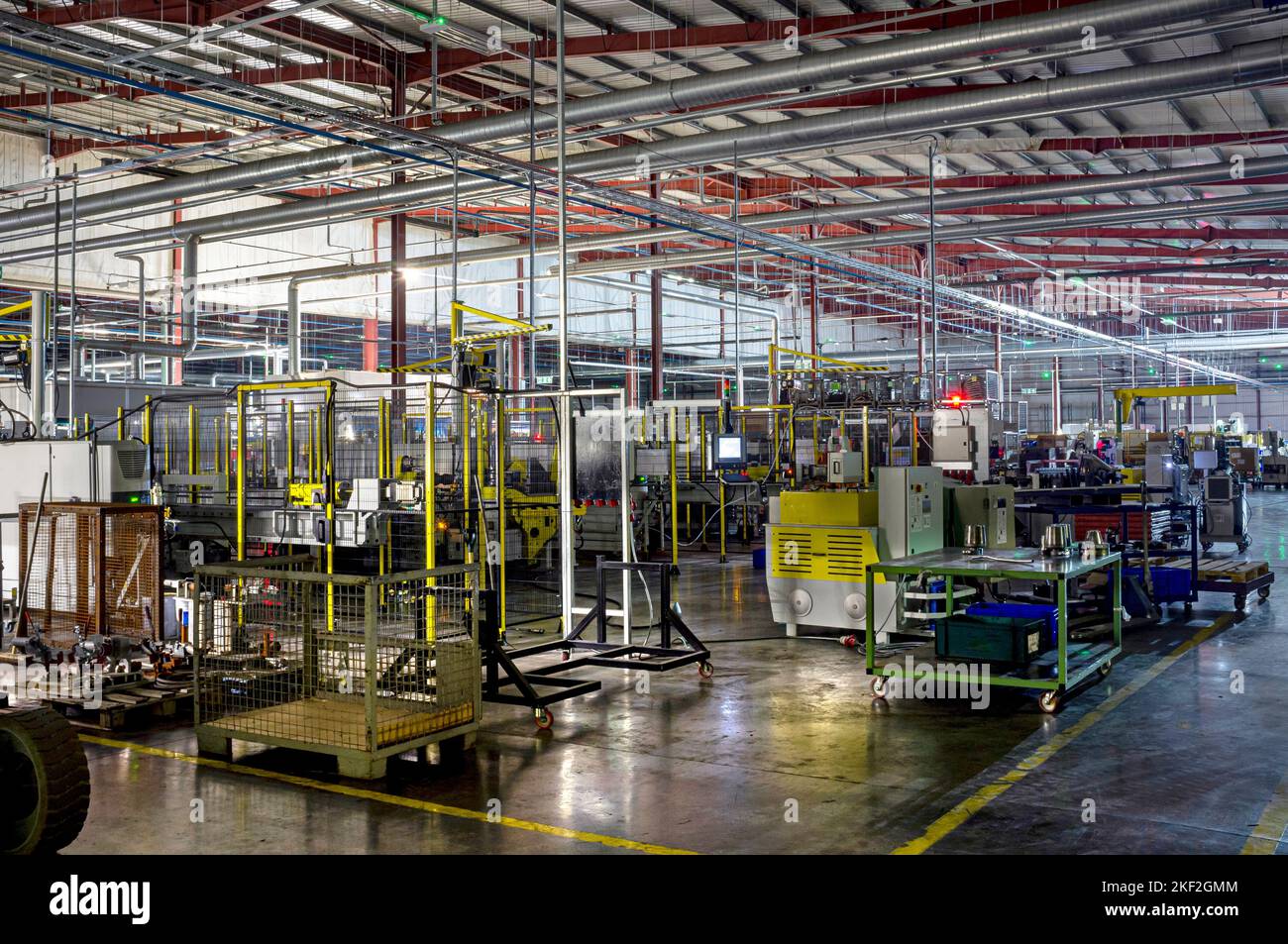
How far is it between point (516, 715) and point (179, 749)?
2053 millimetres

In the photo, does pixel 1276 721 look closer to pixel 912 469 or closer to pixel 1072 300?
pixel 912 469

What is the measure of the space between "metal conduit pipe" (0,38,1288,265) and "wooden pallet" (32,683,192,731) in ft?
28.3

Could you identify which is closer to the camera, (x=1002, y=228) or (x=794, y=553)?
(x=794, y=553)

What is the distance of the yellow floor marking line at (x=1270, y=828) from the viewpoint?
14.3ft

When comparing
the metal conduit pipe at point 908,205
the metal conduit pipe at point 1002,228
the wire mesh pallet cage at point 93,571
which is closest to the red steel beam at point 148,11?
the metal conduit pipe at point 908,205

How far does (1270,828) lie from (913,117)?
28.9ft

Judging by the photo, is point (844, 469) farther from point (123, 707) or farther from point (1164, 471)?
point (1164, 471)

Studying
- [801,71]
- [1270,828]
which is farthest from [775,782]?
[801,71]

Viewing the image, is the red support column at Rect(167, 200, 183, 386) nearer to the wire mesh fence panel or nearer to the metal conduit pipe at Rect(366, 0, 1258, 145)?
the metal conduit pipe at Rect(366, 0, 1258, 145)

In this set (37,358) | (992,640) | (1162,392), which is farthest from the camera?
(1162,392)

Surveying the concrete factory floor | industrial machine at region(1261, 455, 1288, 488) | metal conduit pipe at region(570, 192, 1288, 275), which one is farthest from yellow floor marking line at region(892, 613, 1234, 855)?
industrial machine at region(1261, 455, 1288, 488)

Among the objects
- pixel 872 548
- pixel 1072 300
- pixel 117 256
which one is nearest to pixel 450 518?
pixel 872 548

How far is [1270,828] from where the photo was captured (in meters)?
4.60

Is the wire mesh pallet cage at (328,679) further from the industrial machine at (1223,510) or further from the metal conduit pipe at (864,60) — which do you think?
the industrial machine at (1223,510)
